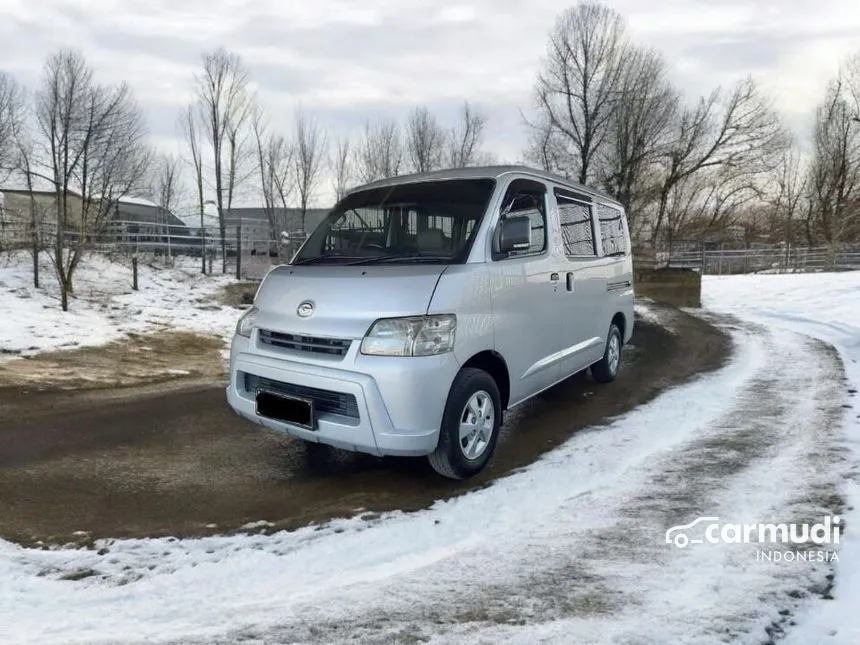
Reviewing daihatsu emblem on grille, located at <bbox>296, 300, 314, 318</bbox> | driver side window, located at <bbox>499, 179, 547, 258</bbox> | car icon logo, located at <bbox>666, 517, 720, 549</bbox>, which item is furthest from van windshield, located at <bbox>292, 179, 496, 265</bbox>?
car icon logo, located at <bbox>666, 517, 720, 549</bbox>

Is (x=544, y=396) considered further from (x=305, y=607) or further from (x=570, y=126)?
(x=570, y=126)

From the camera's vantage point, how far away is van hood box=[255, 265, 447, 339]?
10.4 feet

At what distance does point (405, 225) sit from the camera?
13.0ft

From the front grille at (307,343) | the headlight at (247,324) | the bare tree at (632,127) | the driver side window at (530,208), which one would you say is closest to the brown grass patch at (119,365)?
the headlight at (247,324)

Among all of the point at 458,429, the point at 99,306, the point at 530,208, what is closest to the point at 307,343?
the point at 458,429

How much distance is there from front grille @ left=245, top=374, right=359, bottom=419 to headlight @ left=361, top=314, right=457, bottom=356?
0.30 metres

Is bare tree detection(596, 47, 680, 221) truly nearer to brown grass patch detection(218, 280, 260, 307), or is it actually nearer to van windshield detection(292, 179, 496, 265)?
brown grass patch detection(218, 280, 260, 307)

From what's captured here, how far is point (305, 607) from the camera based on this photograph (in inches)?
90.4

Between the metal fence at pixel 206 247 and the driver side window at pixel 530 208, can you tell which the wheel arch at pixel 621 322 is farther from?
the metal fence at pixel 206 247

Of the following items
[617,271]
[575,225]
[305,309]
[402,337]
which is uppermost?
[575,225]

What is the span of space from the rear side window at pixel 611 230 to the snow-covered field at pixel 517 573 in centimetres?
249

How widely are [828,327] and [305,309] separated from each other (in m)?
9.20

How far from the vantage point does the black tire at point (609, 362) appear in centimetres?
593

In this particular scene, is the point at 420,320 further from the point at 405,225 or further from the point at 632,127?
the point at 632,127
